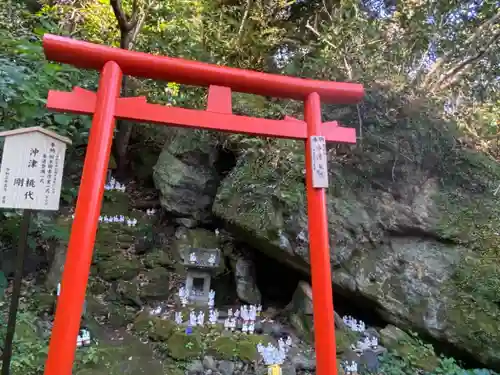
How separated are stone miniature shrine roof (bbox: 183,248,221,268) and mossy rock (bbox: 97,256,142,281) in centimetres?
128

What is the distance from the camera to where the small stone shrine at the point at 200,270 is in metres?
5.18

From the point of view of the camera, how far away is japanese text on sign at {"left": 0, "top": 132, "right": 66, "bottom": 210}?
2904mm

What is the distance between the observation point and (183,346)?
4.20 metres

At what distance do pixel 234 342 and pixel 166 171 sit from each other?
144 inches

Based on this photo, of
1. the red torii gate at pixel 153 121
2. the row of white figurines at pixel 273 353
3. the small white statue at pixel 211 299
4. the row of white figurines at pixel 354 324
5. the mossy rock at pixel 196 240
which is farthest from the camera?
the mossy rock at pixel 196 240

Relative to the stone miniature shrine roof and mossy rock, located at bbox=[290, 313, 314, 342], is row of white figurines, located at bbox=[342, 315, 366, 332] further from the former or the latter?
the stone miniature shrine roof

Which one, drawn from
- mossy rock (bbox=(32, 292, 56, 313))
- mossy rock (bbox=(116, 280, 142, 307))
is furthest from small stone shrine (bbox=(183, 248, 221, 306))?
mossy rock (bbox=(32, 292, 56, 313))

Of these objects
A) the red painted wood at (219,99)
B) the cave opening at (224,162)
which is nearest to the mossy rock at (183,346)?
the red painted wood at (219,99)

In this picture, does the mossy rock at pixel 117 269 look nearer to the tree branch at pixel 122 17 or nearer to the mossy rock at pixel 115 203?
the mossy rock at pixel 115 203

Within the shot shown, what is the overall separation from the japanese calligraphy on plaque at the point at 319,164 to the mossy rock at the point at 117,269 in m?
3.96

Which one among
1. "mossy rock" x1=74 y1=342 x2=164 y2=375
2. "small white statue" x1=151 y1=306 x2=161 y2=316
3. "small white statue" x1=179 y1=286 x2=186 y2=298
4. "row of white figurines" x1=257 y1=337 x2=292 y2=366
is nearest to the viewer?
"mossy rock" x1=74 y1=342 x2=164 y2=375

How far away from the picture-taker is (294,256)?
15.9 ft

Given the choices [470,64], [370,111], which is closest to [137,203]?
[370,111]


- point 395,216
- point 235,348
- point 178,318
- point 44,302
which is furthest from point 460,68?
point 44,302
